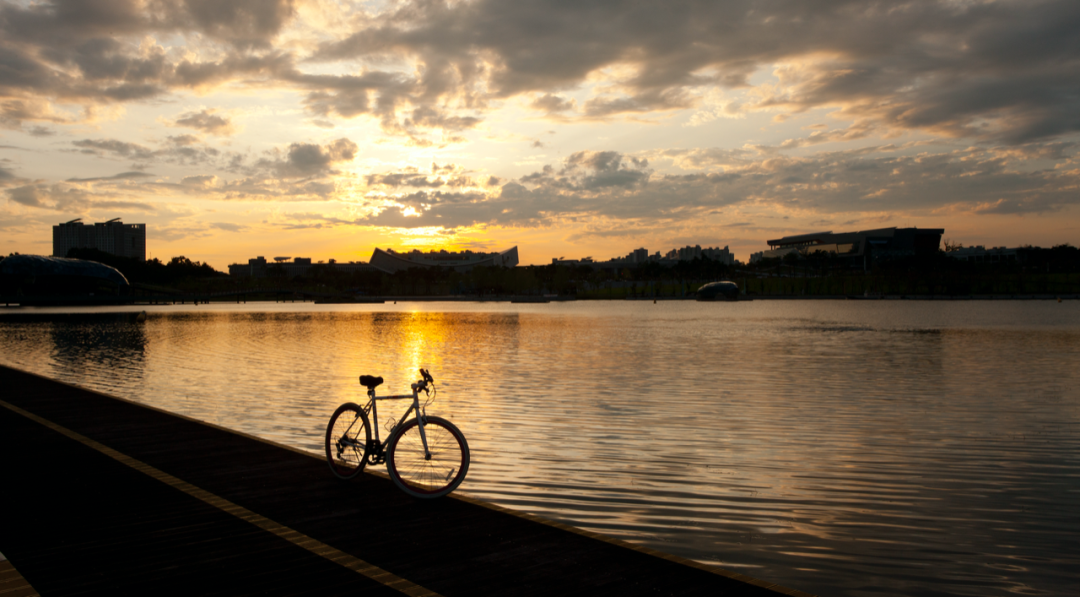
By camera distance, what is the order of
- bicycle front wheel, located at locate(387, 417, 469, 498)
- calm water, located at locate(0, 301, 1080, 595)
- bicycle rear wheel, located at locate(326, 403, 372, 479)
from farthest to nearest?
1. bicycle rear wheel, located at locate(326, 403, 372, 479)
2. bicycle front wheel, located at locate(387, 417, 469, 498)
3. calm water, located at locate(0, 301, 1080, 595)

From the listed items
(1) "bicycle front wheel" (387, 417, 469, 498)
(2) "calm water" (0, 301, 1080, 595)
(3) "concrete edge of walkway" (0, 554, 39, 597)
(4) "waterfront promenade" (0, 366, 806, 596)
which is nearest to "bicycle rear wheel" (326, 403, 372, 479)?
(4) "waterfront promenade" (0, 366, 806, 596)

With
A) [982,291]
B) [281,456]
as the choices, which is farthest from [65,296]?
[982,291]

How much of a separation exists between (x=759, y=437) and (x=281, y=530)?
11.6m

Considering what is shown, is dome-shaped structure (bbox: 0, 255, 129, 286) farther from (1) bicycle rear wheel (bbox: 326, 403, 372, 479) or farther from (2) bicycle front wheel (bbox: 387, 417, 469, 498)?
(2) bicycle front wheel (bbox: 387, 417, 469, 498)

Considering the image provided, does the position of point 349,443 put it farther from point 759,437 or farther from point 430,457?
point 759,437

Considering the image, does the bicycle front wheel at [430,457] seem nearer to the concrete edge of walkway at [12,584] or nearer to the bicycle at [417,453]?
the bicycle at [417,453]

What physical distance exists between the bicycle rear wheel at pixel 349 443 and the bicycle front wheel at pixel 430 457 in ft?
2.55

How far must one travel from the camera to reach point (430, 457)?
9.13 m

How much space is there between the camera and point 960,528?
31.9ft

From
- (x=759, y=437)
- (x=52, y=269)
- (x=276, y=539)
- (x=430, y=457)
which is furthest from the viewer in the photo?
(x=52, y=269)

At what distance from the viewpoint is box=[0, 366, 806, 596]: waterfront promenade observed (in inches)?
254

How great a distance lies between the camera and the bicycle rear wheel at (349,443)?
32.8 ft

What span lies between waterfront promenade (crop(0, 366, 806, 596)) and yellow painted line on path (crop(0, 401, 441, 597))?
0.07ft

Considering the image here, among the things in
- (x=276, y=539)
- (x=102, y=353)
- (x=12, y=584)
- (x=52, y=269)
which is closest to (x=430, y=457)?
(x=276, y=539)
